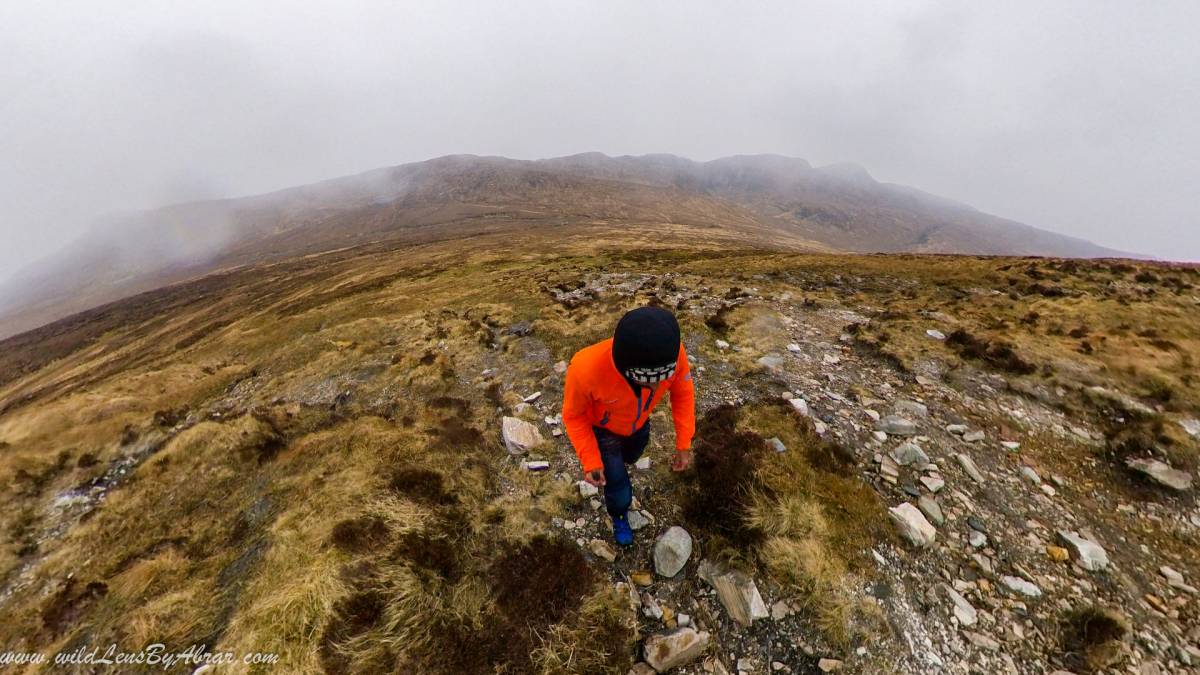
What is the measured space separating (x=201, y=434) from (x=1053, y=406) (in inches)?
877

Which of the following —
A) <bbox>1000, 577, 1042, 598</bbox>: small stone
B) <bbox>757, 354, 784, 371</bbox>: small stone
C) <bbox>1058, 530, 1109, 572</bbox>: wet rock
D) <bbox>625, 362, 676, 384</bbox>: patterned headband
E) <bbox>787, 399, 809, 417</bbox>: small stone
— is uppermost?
<bbox>625, 362, 676, 384</bbox>: patterned headband

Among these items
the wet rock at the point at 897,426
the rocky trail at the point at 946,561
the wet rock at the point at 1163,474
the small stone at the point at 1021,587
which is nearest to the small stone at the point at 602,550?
the rocky trail at the point at 946,561

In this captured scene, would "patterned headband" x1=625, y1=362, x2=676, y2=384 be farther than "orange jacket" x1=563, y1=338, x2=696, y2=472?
No

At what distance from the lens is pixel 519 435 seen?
32.3 feet

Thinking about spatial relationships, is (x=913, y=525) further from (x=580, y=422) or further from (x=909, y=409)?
(x=580, y=422)

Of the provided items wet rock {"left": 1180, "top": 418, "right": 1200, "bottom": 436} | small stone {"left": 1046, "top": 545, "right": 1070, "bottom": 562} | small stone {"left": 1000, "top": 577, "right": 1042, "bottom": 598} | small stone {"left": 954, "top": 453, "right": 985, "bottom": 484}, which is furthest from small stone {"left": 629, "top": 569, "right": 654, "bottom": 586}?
wet rock {"left": 1180, "top": 418, "right": 1200, "bottom": 436}

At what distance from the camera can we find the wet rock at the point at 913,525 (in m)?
6.24

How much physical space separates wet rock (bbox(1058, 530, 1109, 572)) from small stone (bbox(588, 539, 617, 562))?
6891 millimetres

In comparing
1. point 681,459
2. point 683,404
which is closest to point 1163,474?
point 681,459

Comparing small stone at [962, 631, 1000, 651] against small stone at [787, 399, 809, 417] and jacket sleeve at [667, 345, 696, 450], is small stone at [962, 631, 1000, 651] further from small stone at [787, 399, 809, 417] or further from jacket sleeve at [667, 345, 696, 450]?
small stone at [787, 399, 809, 417]

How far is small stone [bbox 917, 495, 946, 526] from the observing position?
6.67 m

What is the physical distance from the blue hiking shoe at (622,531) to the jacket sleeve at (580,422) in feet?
5.76

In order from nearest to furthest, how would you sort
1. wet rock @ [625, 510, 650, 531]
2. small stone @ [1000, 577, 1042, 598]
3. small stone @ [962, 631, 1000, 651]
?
small stone @ [962, 631, 1000, 651] < small stone @ [1000, 577, 1042, 598] < wet rock @ [625, 510, 650, 531]

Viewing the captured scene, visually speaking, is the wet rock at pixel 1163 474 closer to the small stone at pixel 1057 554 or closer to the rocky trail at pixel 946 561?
the rocky trail at pixel 946 561
